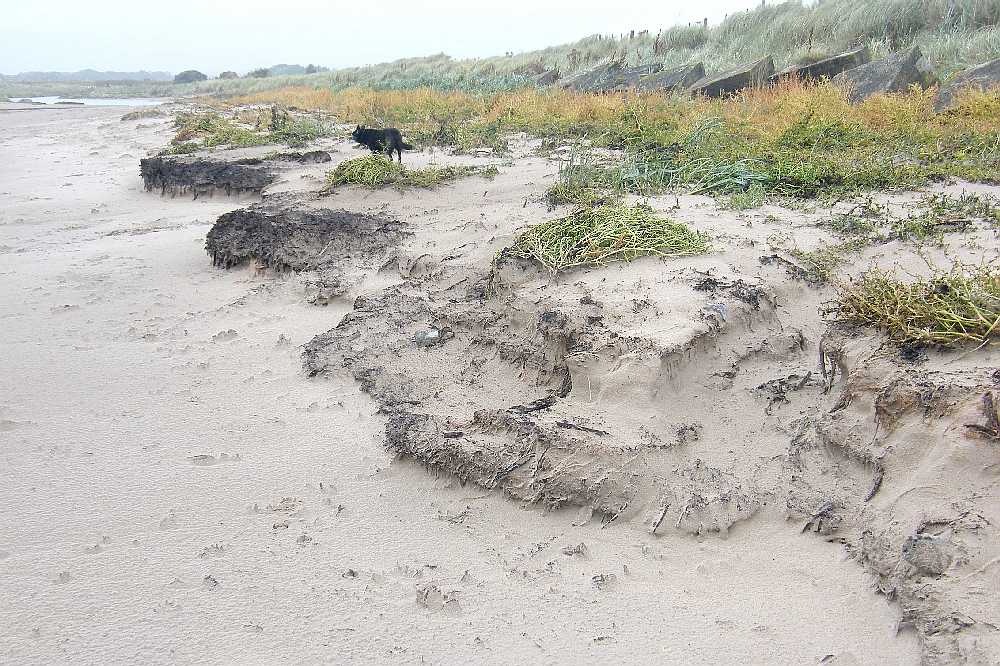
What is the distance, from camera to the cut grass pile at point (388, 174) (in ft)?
21.6

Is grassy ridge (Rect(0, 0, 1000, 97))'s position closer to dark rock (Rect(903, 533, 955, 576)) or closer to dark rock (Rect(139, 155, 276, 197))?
dark rock (Rect(139, 155, 276, 197))

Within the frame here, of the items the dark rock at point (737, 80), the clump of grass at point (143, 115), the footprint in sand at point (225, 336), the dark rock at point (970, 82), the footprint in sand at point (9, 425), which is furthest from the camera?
the clump of grass at point (143, 115)

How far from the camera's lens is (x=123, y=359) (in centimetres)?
387

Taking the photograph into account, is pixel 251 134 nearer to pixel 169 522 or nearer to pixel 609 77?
pixel 609 77

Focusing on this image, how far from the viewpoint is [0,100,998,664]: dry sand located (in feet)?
6.40

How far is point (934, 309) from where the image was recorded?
249cm

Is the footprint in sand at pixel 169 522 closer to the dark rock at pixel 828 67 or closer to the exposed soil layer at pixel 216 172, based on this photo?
the exposed soil layer at pixel 216 172

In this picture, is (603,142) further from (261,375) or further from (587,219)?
(261,375)

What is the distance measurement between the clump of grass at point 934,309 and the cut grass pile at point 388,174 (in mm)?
4514

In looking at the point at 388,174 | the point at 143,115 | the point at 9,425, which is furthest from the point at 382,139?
the point at 143,115

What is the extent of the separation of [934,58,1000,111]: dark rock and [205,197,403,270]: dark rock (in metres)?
6.36

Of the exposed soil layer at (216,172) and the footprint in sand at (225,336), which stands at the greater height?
the exposed soil layer at (216,172)

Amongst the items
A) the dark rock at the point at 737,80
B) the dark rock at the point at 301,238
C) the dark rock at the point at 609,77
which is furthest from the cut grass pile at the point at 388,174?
the dark rock at the point at 609,77

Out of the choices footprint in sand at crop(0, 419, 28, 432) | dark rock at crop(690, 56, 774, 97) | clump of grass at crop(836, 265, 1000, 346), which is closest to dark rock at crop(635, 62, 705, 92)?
dark rock at crop(690, 56, 774, 97)
